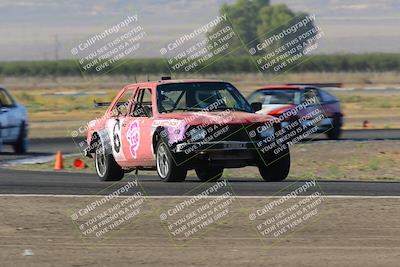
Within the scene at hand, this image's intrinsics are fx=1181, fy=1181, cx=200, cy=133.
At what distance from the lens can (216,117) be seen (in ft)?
56.2

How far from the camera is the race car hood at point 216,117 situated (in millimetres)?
17062

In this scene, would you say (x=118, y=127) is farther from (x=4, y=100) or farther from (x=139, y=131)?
(x=4, y=100)

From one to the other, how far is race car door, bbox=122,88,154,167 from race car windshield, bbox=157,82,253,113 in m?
0.27

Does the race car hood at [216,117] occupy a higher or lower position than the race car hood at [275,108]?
higher

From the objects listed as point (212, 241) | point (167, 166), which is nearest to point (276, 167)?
point (167, 166)

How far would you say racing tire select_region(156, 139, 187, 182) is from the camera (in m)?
17.2

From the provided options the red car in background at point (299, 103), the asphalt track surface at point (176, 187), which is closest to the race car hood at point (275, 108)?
the red car in background at point (299, 103)

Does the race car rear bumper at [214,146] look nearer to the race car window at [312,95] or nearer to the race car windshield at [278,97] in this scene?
the race car windshield at [278,97]

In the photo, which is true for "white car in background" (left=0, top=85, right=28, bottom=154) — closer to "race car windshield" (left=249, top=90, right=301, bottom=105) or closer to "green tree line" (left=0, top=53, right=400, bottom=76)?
"race car windshield" (left=249, top=90, right=301, bottom=105)

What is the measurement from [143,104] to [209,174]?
1673mm

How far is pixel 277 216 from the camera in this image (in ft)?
44.5

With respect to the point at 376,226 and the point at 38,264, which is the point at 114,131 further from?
the point at 38,264

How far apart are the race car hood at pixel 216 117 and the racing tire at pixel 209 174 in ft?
5.36

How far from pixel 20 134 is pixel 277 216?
1477 centimetres
